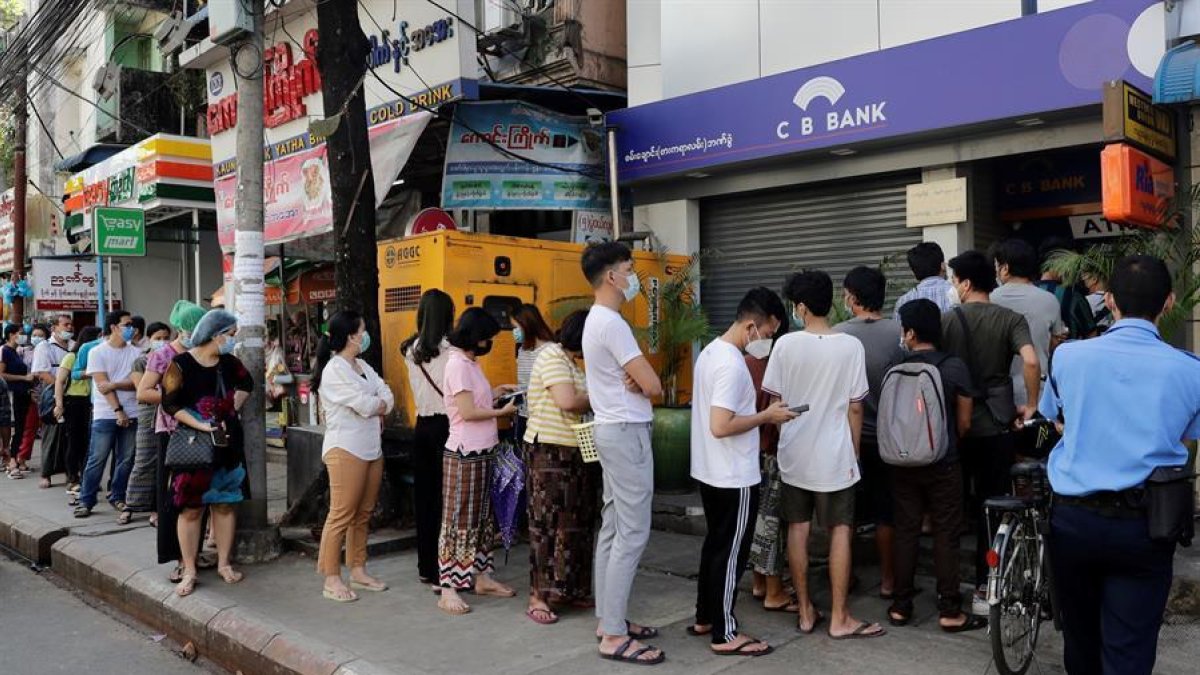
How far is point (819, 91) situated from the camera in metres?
8.25

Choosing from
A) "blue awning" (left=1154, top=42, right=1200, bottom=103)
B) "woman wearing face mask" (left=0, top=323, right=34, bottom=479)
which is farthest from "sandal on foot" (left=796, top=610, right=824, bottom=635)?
"woman wearing face mask" (left=0, top=323, right=34, bottom=479)

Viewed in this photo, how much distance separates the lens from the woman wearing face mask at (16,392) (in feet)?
38.1

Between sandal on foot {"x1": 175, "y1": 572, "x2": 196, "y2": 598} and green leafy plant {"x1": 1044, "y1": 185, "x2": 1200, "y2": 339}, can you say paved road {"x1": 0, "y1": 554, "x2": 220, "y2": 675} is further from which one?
green leafy plant {"x1": 1044, "y1": 185, "x2": 1200, "y2": 339}

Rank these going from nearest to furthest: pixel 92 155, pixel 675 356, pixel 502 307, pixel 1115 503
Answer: pixel 1115 503 → pixel 502 307 → pixel 675 356 → pixel 92 155

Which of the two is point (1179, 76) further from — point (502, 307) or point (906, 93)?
point (502, 307)

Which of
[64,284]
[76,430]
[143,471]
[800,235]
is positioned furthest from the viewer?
[64,284]

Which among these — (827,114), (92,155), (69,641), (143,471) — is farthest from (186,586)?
(92,155)

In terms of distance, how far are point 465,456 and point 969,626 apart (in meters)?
2.86

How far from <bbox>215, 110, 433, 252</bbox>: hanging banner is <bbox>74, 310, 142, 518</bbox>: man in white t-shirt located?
228cm

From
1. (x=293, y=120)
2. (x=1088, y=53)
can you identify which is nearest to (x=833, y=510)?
(x=1088, y=53)

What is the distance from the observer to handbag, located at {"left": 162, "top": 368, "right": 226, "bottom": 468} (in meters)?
5.80

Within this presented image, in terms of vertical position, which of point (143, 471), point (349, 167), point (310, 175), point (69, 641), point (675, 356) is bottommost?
point (69, 641)

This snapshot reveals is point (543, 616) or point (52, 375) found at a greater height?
point (52, 375)

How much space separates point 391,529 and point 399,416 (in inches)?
34.4
